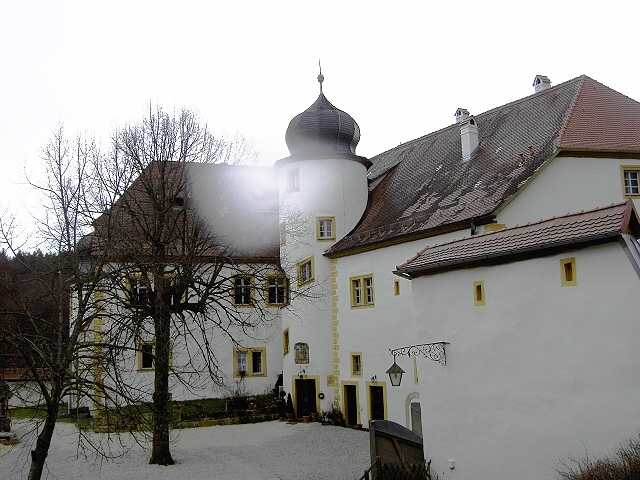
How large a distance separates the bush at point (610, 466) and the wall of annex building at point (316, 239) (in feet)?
46.9

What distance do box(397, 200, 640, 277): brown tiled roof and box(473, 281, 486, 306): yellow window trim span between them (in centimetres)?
37

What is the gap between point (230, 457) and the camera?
17.5 m

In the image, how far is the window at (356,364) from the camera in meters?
22.3

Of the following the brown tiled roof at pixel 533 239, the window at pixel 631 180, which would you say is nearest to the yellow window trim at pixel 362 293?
the window at pixel 631 180

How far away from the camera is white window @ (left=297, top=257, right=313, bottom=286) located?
24359 millimetres

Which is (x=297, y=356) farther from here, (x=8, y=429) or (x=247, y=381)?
(x=8, y=429)

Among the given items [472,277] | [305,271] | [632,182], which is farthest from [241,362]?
[472,277]

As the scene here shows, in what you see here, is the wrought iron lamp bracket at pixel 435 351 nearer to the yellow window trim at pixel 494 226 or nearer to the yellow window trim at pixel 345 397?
the yellow window trim at pixel 494 226

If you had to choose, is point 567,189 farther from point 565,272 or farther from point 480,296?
point 565,272

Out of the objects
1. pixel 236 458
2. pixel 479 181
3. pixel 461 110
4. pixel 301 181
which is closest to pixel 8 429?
pixel 236 458

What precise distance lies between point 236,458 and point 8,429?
9134 mm

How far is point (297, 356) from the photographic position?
2475cm

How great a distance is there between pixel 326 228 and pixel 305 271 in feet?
5.60

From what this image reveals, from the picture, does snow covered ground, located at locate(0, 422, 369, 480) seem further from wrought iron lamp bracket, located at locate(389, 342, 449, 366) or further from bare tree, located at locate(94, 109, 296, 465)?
wrought iron lamp bracket, located at locate(389, 342, 449, 366)
